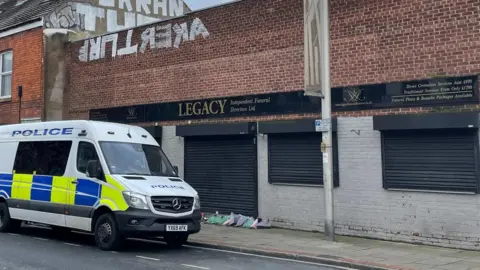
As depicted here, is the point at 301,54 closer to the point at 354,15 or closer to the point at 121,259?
the point at 354,15

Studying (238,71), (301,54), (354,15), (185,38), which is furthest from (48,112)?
→ (354,15)

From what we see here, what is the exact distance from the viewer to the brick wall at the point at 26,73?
19.6 metres

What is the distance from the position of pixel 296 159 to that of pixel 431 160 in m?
3.39

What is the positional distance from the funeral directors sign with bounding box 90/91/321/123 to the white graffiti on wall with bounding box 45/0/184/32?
13.6 ft

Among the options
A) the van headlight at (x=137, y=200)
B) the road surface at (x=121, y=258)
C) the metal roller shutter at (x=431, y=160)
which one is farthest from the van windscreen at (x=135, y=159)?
the metal roller shutter at (x=431, y=160)

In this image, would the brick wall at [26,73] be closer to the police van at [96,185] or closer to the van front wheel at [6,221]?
the police van at [96,185]


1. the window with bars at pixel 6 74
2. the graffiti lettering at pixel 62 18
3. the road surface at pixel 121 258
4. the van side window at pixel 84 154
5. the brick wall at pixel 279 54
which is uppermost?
the graffiti lettering at pixel 62 18

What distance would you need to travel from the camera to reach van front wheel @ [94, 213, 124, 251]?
32.2ft

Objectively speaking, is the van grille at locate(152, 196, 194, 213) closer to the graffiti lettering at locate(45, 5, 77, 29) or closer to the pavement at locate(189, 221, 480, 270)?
the pavement at locate(189, 221, 480, 270)

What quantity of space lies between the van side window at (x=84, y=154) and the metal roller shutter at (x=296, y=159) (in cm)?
480

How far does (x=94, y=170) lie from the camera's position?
10195 mm

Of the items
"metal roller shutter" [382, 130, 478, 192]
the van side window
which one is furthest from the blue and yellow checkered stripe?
"metal roller shutter" [382, 130, 478, 192]

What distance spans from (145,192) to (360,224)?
511 cm

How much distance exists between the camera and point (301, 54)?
43.2 feet
